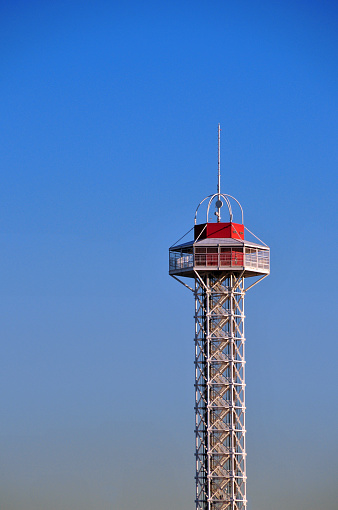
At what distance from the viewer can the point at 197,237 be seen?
147 m

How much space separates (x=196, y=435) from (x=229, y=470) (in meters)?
4.94

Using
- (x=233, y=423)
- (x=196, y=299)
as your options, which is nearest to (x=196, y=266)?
(x=196, y=299)

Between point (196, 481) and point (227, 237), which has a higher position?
point (227, 237)

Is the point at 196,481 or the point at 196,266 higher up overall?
the point at 196,266

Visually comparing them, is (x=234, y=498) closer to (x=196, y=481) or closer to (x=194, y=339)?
(x=196, y=481)

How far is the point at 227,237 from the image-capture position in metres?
146

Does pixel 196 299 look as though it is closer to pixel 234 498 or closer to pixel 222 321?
pixel 222 321

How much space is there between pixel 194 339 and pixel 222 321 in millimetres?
3508

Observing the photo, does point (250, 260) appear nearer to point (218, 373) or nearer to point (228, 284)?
point (228, 284)

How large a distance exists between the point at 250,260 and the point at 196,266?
19.1 feet

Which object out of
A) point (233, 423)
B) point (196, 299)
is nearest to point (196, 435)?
point (233, 423)

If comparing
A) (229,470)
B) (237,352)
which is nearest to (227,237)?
(237,352)

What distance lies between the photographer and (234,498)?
461 ft

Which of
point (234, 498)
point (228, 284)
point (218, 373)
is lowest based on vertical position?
point (234, 498)
